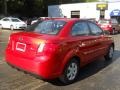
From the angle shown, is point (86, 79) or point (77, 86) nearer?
point (77, 86)

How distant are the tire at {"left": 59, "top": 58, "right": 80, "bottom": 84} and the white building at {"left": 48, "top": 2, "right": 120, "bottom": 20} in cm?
3509

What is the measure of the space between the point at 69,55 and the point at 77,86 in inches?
30.7

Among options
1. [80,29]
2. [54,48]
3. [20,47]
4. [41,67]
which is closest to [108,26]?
[80,29]

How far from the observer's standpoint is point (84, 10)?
47906mm

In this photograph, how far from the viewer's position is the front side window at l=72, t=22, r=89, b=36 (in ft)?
23.4

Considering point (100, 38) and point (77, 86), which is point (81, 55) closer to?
point (77, 86)

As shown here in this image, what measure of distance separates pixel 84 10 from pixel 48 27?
4147cm

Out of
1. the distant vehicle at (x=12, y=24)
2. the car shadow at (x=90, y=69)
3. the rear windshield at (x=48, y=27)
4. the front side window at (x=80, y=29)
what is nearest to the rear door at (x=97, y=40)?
the front side window at (x=80, y=29)

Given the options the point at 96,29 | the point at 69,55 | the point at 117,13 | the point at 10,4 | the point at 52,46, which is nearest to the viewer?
the point at 52,46

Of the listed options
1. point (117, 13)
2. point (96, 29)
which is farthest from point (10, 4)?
point (96, 29)

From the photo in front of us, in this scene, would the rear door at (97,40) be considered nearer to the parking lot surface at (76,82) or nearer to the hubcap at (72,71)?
the parking lot surface at (76,82)

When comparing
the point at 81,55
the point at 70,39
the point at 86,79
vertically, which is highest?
the point at 70,39

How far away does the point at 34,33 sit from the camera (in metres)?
6.88

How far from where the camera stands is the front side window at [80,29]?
7.13m
